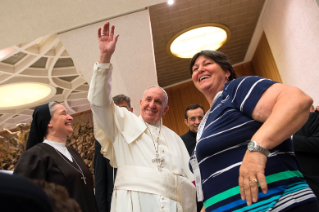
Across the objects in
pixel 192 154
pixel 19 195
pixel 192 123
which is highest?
pixel 192 123

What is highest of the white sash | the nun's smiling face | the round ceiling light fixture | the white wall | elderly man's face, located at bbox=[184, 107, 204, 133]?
the round ceiling light fixture

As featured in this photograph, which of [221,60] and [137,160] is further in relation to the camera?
[137,160]

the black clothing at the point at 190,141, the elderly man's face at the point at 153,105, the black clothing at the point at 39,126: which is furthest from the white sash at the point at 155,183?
the black clothing at the point at 190,141

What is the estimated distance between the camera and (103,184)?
2.90 meters

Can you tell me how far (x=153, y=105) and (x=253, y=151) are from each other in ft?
5.11

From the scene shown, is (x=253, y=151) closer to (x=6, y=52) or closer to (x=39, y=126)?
(x=39, y=126)

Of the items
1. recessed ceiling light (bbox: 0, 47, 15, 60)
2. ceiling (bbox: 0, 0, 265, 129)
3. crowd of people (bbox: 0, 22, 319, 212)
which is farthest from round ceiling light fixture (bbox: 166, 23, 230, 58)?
crowd of people (bbox: 0, 22, 319, 212)

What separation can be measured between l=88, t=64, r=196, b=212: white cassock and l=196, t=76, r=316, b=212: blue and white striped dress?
74cm

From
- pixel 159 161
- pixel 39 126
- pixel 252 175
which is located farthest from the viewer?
pixel 39 126

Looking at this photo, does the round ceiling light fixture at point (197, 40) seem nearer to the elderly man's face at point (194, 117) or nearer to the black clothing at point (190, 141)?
the elderly man's face at point (194, 117)

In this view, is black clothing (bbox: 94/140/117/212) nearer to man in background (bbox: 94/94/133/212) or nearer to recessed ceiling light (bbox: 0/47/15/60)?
man in background (bbox: 94/94/133/212)

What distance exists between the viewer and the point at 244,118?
1302 mm

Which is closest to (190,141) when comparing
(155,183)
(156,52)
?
(155,183)

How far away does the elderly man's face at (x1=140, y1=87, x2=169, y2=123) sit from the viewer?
2.58 m
